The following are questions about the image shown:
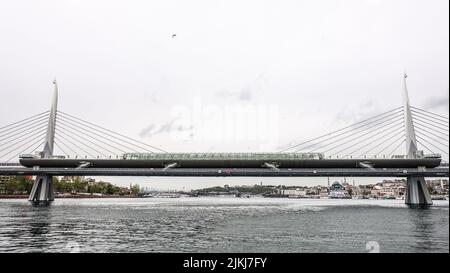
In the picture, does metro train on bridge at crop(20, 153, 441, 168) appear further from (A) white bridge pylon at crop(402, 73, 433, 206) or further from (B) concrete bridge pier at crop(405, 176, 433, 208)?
(B) concrete bridge pier at crop(405, 176, 433, 208)

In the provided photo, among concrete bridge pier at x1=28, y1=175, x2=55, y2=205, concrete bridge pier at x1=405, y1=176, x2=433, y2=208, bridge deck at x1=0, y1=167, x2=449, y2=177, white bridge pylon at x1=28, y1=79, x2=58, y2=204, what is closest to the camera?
bridge deck at x1=0, y1=167, x2=449, y2=177

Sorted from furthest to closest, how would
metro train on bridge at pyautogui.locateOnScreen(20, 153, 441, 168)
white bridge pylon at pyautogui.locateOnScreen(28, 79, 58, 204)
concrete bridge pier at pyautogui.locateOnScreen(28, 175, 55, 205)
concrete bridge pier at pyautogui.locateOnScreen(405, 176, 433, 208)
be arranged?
concrete bridge pier at pyautogui.locateOnScreen(28, 175, 55, 205), white bridge pylon at pyautogui.locateOnScreen(28, 79, 58, 204), metro train on bridge at pyautogui.locateOnScreen(20, 153, 441, 168), concrete bridge pier at pyautogui.locateOnScreen(405, 176, 433, 208)

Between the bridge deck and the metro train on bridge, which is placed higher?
the metro train on bridge

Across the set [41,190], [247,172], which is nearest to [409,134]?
[247,172]

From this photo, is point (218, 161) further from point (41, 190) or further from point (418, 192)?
point (418, 192)

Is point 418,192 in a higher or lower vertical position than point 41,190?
lower

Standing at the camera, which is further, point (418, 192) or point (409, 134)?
point (418, 192)

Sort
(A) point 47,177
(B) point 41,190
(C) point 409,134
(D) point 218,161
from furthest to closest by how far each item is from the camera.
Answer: (B) point 41,190 < (A) point 47,177 < (D) point 218,161 < (C) point 409,134

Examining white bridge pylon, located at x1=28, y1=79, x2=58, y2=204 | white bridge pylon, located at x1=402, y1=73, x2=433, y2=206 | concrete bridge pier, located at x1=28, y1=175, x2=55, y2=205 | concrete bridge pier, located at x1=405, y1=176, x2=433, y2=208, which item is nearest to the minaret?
white bridge pylon, located at x1=402, y1=73, x2=433, y2=206

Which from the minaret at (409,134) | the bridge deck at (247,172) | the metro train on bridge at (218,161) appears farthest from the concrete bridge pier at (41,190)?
the minaret at (409,134)

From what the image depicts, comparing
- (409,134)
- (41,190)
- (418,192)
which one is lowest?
(418,192)
